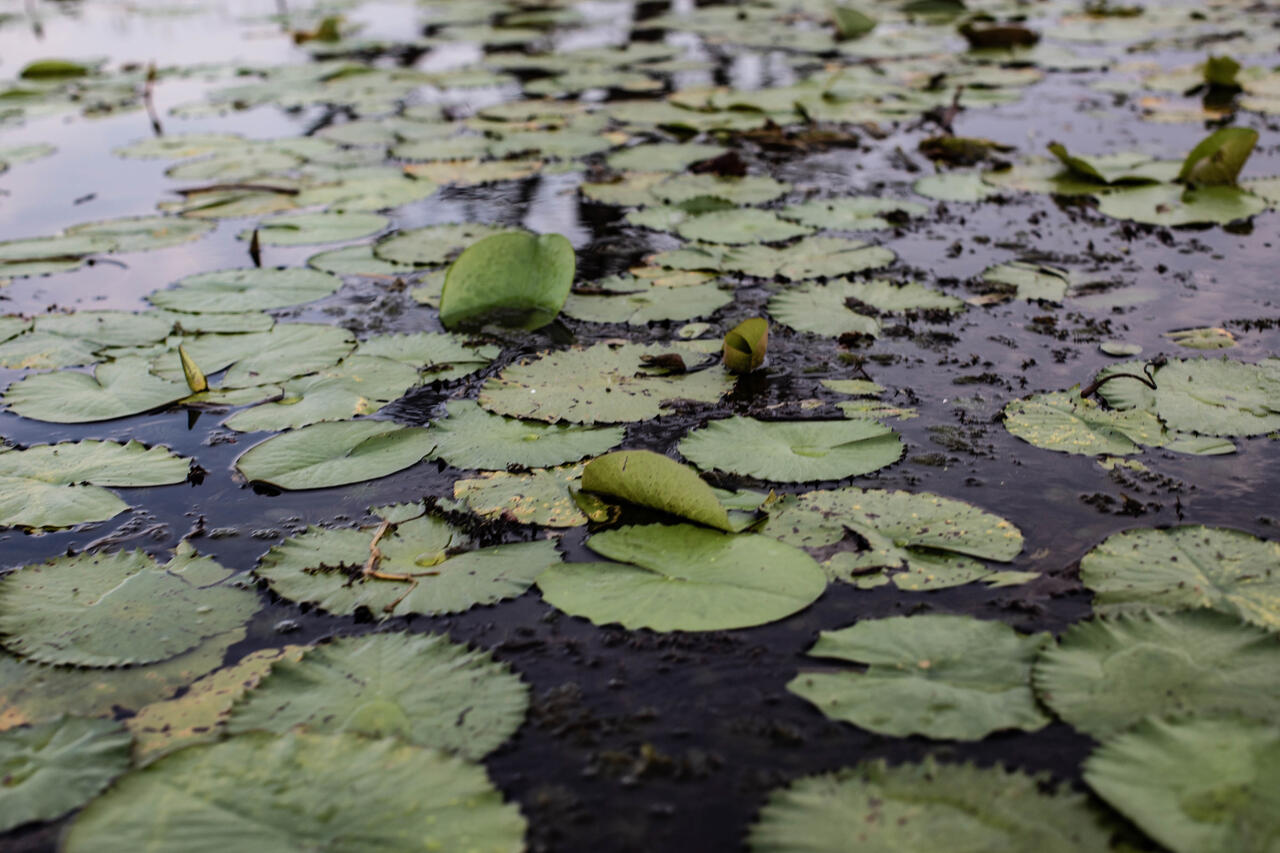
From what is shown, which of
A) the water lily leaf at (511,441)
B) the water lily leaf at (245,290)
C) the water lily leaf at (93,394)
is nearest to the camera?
the water lily leaf at (511,441)

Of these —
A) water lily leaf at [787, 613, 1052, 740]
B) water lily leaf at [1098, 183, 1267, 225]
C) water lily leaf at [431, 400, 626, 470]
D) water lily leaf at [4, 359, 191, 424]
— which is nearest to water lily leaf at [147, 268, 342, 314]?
water lily leaf at [4, 359, 191, 424]

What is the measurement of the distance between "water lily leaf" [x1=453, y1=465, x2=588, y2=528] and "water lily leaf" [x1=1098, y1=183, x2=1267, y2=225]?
8.52 ft

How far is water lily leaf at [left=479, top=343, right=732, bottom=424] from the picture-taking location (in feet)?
7.82

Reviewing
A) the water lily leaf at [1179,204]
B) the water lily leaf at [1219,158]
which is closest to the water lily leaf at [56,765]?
the water lily leaf at [1179,204]

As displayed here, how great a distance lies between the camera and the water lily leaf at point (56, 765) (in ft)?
4.41

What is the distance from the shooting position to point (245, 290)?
10.6 ft

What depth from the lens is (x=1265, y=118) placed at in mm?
4922

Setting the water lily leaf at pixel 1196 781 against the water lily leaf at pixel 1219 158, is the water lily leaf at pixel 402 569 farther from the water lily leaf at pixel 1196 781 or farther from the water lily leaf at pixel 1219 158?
the water lily leaf at pixel 1219 158

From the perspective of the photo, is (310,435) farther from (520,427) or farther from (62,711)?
(62,711)

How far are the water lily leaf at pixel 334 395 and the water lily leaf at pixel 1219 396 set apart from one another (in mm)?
1892

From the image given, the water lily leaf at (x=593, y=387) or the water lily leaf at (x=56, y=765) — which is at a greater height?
the water lily leaf at (x=593, y=387)

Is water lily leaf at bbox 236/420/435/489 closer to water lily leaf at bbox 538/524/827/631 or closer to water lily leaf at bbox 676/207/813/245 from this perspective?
water lily leaf at bbox 538/524/827/631

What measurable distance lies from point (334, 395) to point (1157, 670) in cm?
194

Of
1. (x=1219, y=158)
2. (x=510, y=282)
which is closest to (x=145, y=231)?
(x=510, y=282)
